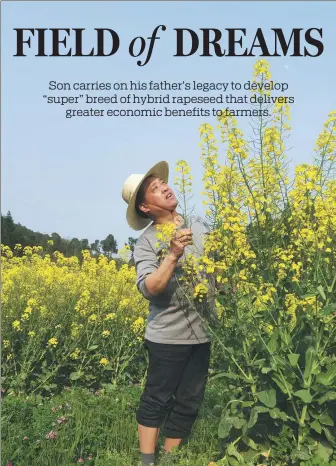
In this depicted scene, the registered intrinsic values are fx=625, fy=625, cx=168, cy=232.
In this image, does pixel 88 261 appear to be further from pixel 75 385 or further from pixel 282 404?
pixel 282 404

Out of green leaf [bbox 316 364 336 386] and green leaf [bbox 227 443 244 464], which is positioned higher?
green leaf [bbox 316 364 336 386]

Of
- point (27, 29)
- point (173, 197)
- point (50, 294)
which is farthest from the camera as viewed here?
point (50, 294)

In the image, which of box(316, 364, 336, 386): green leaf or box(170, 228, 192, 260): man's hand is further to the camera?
box(170, 228, 192, 260): man's hand

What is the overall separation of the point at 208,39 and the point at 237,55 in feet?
0.88

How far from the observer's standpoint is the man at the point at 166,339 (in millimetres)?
3662

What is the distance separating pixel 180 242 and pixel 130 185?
70 centimetres

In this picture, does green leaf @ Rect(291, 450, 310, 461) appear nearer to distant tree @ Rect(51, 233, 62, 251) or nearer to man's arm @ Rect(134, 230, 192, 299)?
man's arm @ Rect(134, 230, 192, 299)

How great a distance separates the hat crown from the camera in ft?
12.5

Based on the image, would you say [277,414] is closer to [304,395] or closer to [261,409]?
[261,409]

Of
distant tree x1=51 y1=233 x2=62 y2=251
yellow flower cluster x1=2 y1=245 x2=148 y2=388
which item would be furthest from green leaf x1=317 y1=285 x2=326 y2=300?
distant tree x1=51 y1=233 x2=62 y2=251

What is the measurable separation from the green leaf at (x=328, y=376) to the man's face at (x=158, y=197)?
127cm

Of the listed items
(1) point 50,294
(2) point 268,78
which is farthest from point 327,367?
(1) point 50,294

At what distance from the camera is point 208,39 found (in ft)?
14.3

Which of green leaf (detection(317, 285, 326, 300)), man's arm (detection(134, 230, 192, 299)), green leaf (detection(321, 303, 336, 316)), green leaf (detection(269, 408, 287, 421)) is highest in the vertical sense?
man's arm (detection(134, 230, 192, 299))
